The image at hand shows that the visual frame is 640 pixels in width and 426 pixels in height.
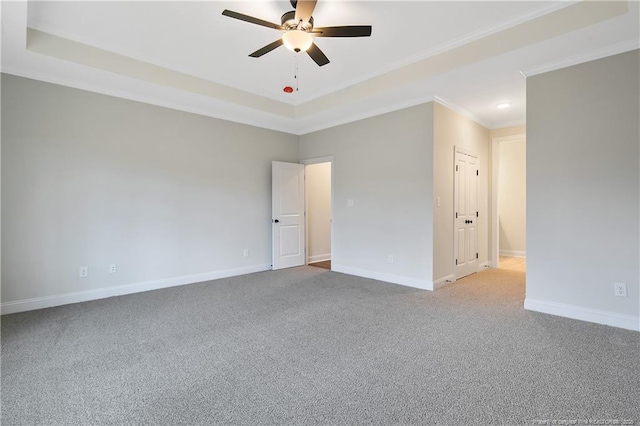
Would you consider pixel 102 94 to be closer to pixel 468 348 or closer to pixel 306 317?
pixel 306 317

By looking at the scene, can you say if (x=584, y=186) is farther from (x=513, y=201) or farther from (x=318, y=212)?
(x=513, y=201)

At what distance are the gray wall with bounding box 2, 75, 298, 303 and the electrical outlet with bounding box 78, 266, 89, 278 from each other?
0.16ft

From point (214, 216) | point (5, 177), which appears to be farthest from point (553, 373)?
point (5, 177)

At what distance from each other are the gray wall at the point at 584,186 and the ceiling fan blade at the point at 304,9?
8.53 feet

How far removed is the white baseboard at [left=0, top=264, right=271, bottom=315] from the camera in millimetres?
3438

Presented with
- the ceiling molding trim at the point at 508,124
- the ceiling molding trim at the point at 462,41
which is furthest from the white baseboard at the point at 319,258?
the ceiling molding trim at the point at 508,124

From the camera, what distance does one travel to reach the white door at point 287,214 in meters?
5.67

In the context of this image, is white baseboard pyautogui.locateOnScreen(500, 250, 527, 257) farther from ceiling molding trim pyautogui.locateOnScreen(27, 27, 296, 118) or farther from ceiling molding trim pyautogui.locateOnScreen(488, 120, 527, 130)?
ceiling molding trim pyautogui.locateOnScreen(27, 27, 296, 118)

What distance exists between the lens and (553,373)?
2.13 m

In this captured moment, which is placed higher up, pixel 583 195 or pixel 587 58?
pixel 587 58

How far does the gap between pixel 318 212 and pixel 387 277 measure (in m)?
2.40

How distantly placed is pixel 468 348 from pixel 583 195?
202 cm

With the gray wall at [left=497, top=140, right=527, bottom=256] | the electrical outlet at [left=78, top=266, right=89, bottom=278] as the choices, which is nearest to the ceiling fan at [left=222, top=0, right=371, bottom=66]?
the electrical outlet at [left=78, top=266, right=89, bottom=278]

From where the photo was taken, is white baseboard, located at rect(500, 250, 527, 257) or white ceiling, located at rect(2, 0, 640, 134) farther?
white baseboard, located at rect(500, 250, 527, 257)
